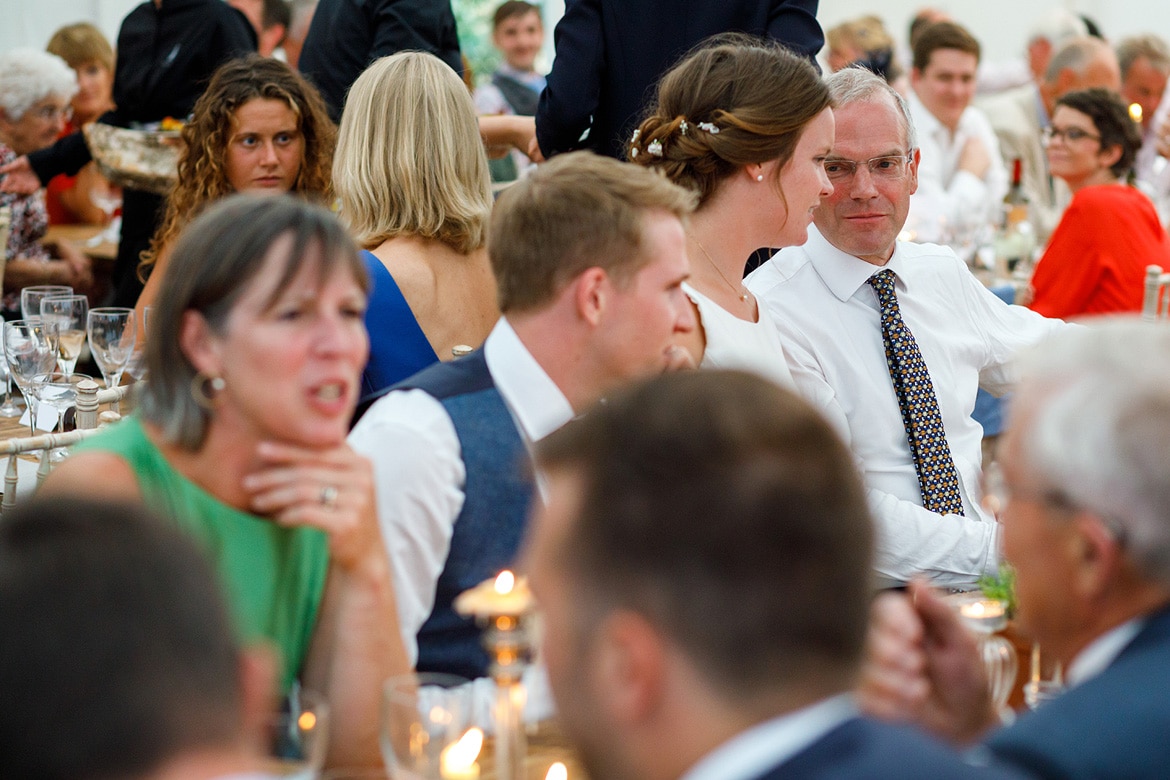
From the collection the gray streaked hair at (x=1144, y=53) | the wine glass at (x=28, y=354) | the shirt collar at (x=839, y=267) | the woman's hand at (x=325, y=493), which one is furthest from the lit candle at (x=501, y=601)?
the gray streaked hair at (x=1144, y=53)

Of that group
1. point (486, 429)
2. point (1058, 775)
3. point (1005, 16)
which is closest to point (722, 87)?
point (486, 429)

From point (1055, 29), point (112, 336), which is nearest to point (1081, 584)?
point (112, 336)

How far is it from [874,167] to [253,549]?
185 cm

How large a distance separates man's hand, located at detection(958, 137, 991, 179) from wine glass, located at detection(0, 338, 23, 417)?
503 centimetres

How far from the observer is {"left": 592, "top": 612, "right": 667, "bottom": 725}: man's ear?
0.98 m

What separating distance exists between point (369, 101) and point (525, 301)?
1337 millimetres

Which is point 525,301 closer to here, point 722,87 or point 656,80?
point 722,87

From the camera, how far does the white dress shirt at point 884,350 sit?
2.77 m

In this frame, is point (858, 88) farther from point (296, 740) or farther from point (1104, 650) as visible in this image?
point (296, 740)

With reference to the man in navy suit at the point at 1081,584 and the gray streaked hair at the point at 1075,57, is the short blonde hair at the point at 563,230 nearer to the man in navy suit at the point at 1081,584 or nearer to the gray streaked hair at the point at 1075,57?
the man in navy suit at the point at 1081,584

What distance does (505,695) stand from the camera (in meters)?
1.39

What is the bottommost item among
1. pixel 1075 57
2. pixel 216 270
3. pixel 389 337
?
pixel 389 337

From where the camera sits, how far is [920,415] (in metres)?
2.84

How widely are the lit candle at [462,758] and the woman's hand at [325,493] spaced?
1.18 ft
